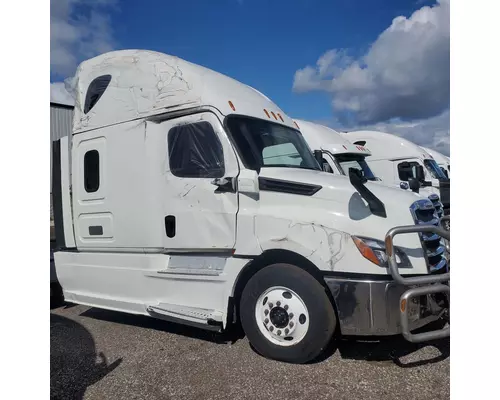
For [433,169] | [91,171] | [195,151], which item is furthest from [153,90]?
[433,169]

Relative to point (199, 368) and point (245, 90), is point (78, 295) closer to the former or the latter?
point (199, 368)

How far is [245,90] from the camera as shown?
199 inches

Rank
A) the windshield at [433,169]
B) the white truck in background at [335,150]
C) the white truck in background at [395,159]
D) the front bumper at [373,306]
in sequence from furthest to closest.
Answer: the windshield at [433,169] → the white truck in background at [395,159] → the white truck in background at [335,150] → the front bumper at [373,306]

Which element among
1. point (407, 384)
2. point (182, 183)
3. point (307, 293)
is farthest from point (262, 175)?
point (407, 384)

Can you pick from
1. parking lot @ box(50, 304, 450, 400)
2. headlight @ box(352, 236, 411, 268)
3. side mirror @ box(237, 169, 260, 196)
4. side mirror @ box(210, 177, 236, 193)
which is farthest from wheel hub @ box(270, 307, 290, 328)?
side mirror @ box(210, 177, 236, 193)

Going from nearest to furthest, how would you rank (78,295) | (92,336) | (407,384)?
(407,384), (92,336), (78,295)

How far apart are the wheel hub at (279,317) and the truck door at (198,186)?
2.52 feet

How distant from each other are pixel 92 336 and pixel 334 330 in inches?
115

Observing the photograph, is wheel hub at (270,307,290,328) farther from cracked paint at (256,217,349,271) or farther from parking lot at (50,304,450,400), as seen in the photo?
cracked paint at (256,217,349,271)

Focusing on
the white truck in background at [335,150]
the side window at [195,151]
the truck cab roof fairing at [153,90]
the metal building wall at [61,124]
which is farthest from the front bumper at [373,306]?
the white truck in background at [335,150]

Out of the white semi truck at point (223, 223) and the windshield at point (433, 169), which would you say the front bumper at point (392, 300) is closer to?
the white semi truck at point (223, 223)

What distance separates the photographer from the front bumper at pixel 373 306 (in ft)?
11.4

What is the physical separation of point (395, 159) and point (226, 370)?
10075 millimetres

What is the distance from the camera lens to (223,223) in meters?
4.24
